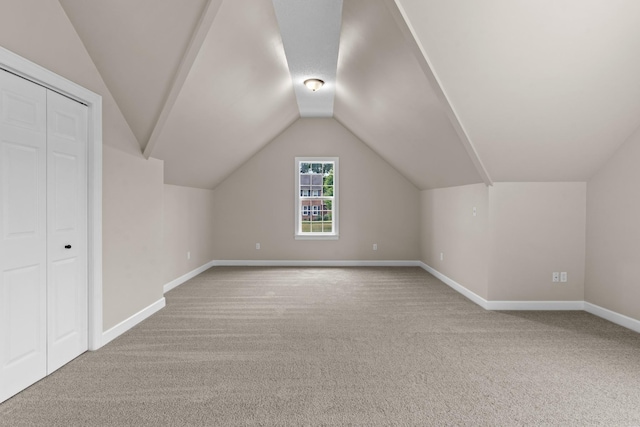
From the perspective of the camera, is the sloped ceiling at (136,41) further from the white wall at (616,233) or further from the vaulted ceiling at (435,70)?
the white wall at (616,233)

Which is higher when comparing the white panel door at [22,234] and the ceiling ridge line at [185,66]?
the ceiling ridge line at [185,66]

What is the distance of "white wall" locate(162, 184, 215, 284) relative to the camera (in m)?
5.03

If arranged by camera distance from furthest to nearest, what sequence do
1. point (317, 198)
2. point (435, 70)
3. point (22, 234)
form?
point (317, 198) → point (435, 70) → point (22, 234)

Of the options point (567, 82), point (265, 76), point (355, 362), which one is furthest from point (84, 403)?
point (567, 82)

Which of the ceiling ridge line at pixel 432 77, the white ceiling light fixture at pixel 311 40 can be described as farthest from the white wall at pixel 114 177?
the ceiling ridge line at pixel 432 77

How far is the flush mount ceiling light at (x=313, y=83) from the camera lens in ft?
15.2

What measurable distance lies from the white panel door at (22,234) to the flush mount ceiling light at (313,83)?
3.00 m

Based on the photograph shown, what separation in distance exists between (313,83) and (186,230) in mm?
3084

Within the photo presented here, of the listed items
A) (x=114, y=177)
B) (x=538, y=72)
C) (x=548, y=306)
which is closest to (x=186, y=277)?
(x=114, y=177)

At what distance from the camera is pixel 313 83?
4.67m

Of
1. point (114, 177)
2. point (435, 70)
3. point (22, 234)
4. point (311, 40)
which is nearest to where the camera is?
point (22, 234)

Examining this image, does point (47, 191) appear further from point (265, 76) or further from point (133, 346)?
point (265, 76)

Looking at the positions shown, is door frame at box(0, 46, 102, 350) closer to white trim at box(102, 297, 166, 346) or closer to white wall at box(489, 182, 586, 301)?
white trim at box(102, 297, 166, 346)

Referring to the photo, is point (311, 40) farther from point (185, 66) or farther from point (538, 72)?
point (538, 72)
